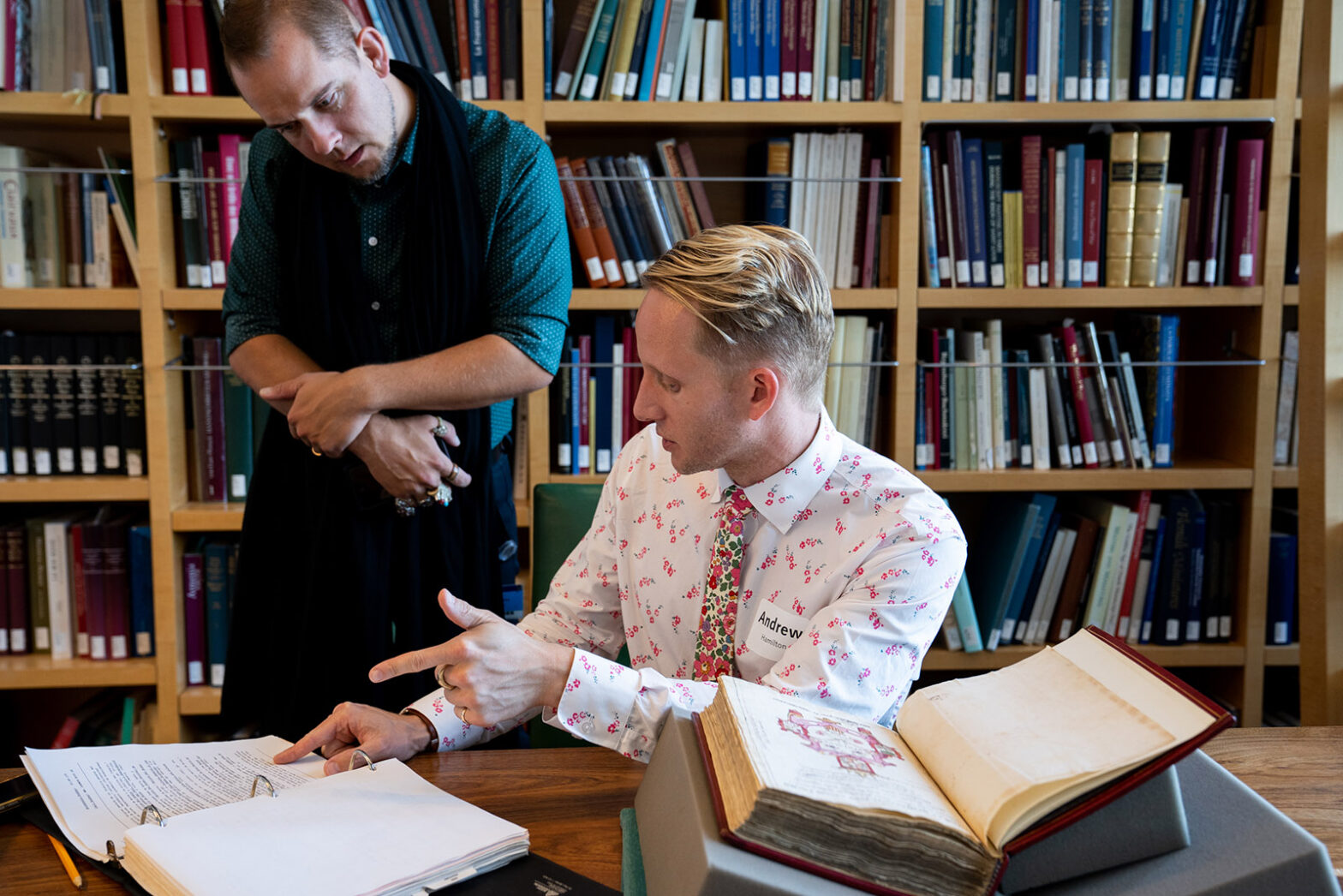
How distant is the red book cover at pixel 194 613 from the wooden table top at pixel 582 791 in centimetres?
149

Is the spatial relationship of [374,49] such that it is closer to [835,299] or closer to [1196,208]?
[835,299]

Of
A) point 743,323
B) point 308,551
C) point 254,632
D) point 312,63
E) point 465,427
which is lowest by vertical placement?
point 254,632

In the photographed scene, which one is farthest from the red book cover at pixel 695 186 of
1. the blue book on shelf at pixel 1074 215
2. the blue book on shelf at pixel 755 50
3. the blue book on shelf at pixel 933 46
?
the blue book on shelf at pixel 1074 215

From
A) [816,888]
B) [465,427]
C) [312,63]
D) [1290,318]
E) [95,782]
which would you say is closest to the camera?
[816,888]

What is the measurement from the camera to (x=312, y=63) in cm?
149

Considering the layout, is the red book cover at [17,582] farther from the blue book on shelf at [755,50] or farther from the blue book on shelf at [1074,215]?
the blue book on shelf at [1074,215]

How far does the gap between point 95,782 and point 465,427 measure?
88cm

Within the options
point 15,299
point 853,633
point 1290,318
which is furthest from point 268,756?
point 1290,318

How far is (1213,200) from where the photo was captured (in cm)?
248

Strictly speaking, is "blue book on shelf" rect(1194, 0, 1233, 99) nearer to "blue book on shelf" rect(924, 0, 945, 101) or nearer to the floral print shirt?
"blue book on shelf" rect(924, 0, 945, 101)

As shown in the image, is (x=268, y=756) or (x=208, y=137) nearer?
(x=268, y=756)

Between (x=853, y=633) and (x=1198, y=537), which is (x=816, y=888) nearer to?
(x=853, y=633)

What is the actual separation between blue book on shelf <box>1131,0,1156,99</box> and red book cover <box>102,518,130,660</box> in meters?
2.61

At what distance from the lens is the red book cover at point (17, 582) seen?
8.13 ft
